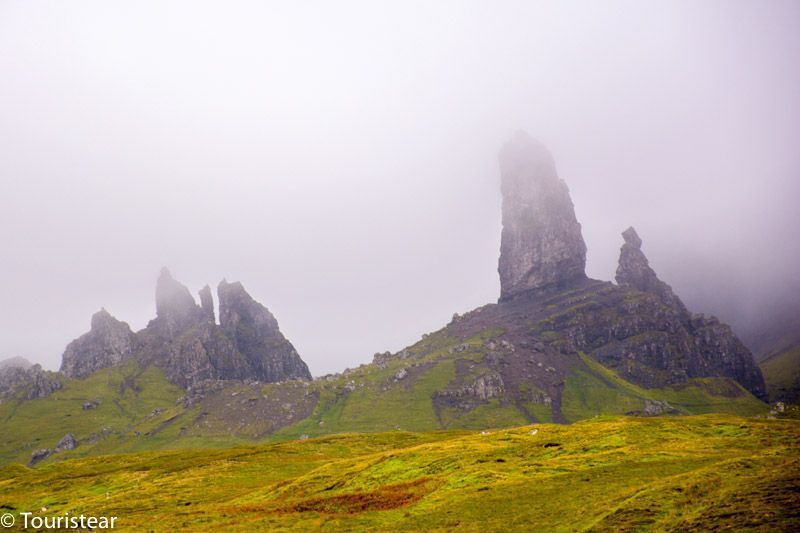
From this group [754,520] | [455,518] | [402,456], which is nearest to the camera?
[754,520]

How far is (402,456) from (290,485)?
1879cm

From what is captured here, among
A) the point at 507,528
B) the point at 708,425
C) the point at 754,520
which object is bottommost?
the point at 708,425

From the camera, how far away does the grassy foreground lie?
33.9 meters

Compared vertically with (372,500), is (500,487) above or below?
below

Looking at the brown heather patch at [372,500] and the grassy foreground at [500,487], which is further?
the brown heather patch at [372,500]

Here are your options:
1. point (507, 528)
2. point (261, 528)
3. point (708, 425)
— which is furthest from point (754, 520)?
point (708, 425)

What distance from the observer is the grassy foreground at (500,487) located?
33.9 meters

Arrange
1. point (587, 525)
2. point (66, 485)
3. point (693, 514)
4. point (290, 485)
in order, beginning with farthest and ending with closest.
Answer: point (66, 485) → point (290, 485) → point (587, 525) → point (693, 514)

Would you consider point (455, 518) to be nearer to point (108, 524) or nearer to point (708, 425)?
point (108, 524)

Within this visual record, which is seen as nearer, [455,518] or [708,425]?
[455,518]

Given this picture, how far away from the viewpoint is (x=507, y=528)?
40.3 m

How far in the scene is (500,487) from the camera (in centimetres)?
5369

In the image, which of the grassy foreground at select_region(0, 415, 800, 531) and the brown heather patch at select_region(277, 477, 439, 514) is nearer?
the grassy foreground at select_region(0, 415, 800, 531)

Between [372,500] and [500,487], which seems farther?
[372,500]
